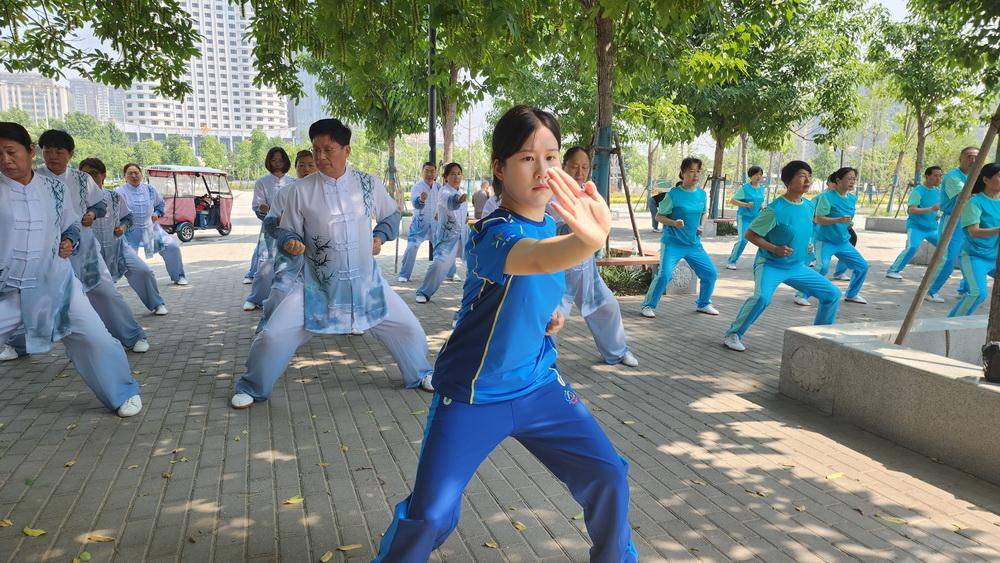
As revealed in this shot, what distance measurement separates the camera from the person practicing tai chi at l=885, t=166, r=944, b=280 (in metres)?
10.4

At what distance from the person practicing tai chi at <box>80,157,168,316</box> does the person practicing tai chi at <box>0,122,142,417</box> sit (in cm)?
286

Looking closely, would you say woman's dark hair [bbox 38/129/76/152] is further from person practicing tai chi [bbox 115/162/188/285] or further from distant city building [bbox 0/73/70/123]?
distant city building [bbox 0/73/70/123]

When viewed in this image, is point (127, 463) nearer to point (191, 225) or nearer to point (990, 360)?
point (990, 360)

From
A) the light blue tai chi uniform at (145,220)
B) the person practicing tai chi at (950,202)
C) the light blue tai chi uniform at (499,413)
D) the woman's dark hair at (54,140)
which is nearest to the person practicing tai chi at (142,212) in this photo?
the light blue tai chi uniform at (145,220)

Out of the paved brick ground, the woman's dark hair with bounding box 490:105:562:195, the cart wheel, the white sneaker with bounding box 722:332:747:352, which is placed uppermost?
the woman's dark hair with bounding box 490:105:562:195

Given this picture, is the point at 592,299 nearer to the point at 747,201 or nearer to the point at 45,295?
the point at 45,295

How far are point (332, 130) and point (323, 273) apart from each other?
1.00m

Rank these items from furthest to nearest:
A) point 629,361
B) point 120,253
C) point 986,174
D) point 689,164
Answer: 1. point 689,164
2. point 120,253
3. point 986,174
4. point 629,361

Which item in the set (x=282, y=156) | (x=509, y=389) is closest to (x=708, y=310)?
(x=282, y=156)

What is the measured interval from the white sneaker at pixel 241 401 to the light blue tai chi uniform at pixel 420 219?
621 centimetres

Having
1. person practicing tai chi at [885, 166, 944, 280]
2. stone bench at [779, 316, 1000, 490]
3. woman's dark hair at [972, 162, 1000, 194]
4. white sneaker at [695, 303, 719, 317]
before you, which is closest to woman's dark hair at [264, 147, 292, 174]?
white sneaker at [695, 303, 719, 317]

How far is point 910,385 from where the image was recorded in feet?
13.3

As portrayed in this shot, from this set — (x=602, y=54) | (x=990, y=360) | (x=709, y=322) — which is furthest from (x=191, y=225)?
(x=990, y=360)

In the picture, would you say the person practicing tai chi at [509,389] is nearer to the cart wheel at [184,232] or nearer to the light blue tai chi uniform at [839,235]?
the light blue tai chi uniform at [839,235]
